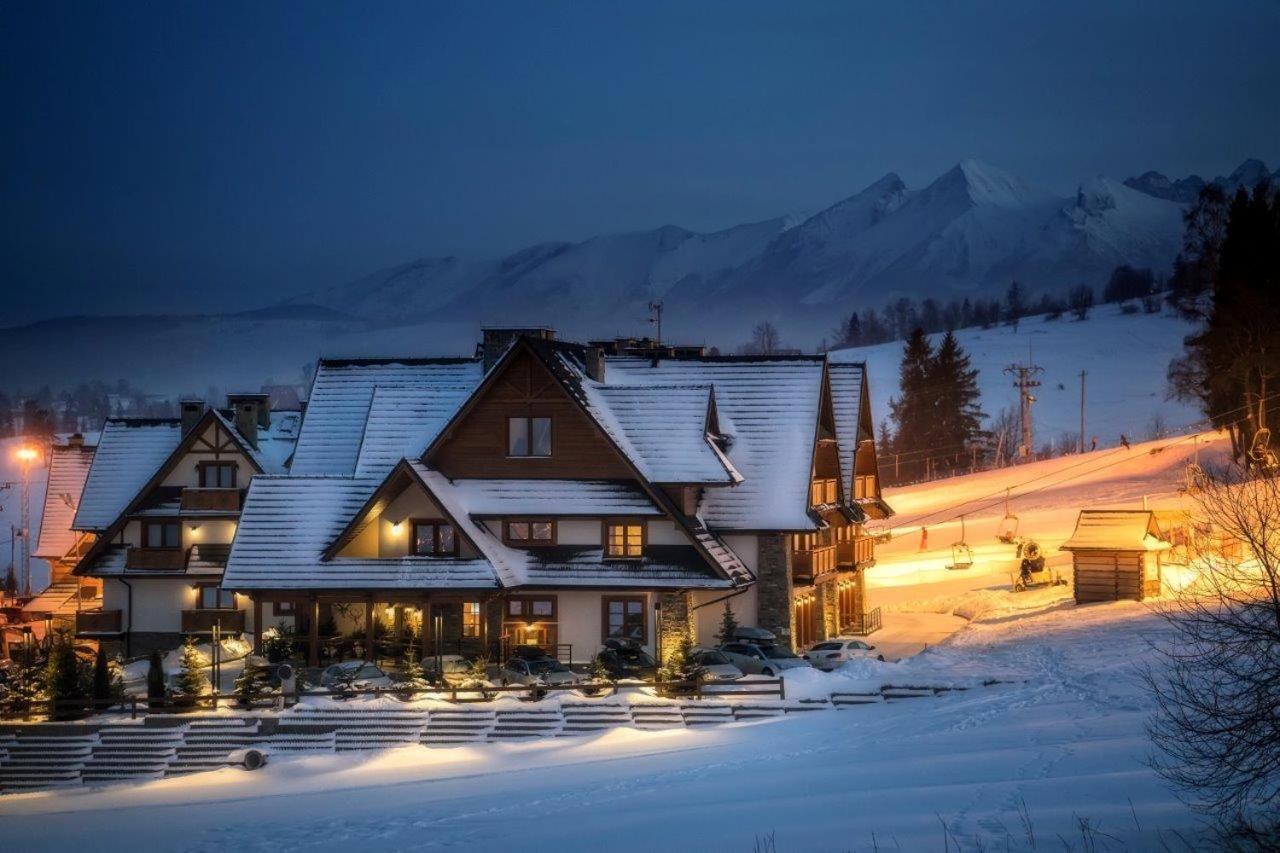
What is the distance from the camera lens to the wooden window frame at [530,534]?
4688 centimetres

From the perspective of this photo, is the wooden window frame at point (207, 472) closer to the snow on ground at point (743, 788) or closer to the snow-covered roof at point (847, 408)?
the snow on ground at point (743, 788)

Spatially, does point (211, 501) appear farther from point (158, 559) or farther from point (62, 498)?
point (62, 498)

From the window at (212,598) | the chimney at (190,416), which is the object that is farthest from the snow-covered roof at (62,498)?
the window at (212,598)

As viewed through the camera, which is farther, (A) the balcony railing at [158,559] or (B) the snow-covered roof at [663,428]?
(A) the balcony railing at [158,559]

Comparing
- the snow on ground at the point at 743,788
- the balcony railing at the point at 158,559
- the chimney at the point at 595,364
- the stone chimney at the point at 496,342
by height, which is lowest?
the snow on ground at the point at 743,788

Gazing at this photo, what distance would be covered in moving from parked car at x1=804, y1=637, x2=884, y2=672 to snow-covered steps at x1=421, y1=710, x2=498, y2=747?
10.8m

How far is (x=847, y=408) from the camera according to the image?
5472 cm

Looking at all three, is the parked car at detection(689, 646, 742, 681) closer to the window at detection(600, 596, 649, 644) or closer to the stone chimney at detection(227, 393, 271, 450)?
the window at detection(600, 596, 649, 644)

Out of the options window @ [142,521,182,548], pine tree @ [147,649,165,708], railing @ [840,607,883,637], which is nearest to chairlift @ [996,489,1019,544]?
railing @ [840,607,883,637]

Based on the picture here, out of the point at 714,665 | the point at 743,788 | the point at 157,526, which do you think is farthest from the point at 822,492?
the point at 157,526

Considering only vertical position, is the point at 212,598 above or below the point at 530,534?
below

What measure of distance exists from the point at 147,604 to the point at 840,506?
2654 centimetres

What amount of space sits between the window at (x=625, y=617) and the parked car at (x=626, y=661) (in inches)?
24.9

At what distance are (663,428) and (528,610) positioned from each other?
25.1 ft
